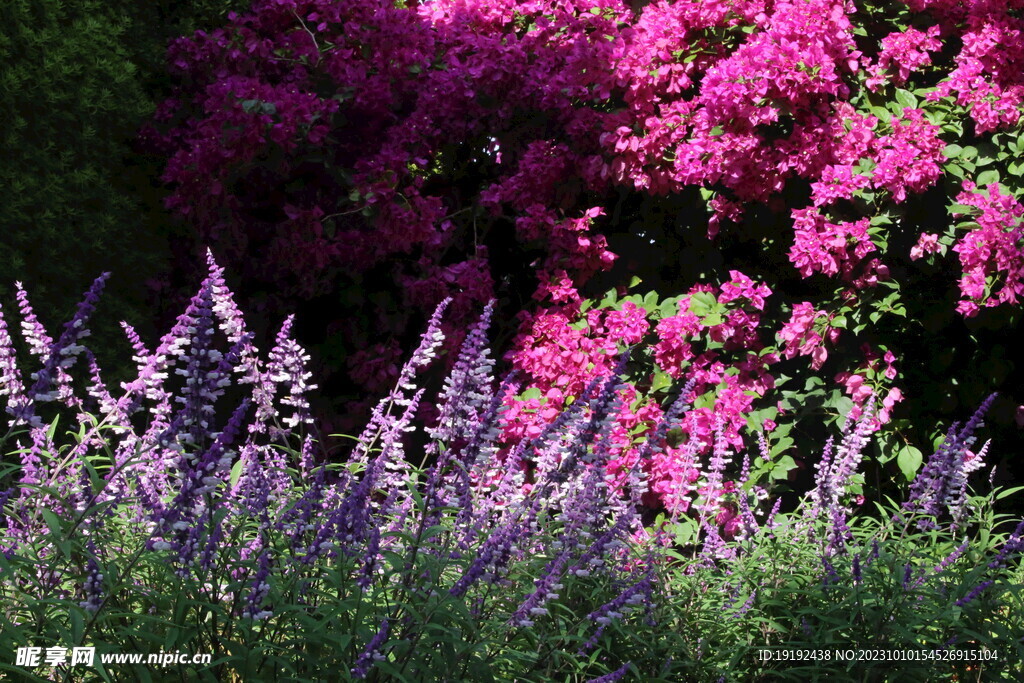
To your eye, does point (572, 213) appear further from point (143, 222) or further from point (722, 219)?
point (143, 222)

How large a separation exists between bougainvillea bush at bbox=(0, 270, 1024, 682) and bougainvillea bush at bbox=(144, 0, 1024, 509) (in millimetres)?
1125

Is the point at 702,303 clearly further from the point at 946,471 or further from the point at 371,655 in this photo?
the point at 371,655

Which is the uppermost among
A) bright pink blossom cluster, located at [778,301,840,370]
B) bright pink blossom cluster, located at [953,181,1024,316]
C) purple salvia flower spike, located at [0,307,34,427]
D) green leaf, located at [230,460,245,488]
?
bright pink blossom cluster, located at [953,181,1024,316]

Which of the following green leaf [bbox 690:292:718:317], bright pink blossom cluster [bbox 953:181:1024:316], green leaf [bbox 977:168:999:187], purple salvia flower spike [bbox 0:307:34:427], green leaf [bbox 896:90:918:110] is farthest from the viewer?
green leaf [bbox 690:292:718:317]

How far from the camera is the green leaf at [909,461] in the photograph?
481cm

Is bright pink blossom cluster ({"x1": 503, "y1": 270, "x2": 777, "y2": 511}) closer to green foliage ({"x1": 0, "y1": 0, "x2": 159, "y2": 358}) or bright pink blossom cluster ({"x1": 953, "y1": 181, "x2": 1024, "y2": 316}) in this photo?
bright pink blossom cluster ({"x1": 953, "y1": 181, "x2": 1024, "y2": 316})

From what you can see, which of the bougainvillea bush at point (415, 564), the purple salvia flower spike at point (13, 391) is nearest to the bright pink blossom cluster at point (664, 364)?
the bougainvillea bush at point (415, 564)

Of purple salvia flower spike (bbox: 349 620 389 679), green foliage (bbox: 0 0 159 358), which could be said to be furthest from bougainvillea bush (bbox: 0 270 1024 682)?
green foliage (bbox: 0 0 159 358)

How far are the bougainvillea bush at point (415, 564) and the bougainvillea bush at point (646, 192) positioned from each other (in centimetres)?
113

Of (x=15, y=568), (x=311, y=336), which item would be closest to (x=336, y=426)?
(x=311, y=336)

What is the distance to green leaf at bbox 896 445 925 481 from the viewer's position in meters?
4.81

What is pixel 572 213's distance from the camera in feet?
18.8

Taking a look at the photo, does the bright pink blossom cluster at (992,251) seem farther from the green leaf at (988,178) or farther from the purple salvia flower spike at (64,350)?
the purple salvia flower spike at (64,350)

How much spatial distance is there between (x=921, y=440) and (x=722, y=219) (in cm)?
149
